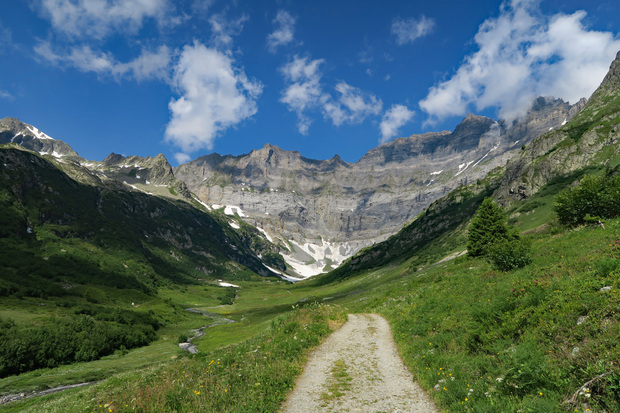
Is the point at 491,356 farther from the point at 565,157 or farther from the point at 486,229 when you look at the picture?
the point at 565,157

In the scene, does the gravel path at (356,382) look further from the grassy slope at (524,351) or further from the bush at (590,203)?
the bush at (590,203)

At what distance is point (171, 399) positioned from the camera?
1320 cm

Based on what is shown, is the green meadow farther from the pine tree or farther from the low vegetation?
the pine tree

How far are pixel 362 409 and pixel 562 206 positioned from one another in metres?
46.2

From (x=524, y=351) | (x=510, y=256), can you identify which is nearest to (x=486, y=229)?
(x=510, y=256)

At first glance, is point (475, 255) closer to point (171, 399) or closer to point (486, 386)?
point (486, 386)

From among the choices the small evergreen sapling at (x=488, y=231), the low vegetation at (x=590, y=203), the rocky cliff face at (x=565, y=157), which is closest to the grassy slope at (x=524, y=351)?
the low vegetation at (x=590, y=203)

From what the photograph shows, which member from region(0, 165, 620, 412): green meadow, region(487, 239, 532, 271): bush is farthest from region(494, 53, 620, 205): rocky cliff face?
region(0, 165, 620, 412): green meadow

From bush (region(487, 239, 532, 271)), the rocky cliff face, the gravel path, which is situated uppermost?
the rocky cliff face

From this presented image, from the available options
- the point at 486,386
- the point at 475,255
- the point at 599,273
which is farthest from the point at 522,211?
the point at 486,386

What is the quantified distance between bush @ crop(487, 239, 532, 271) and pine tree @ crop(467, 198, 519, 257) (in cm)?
2508

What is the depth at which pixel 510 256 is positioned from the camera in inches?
1062

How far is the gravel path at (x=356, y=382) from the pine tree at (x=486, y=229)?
38.7 meters

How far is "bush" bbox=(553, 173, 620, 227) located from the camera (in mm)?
35656
